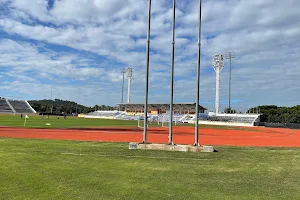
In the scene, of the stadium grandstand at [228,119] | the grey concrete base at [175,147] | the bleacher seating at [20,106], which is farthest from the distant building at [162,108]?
the grey concrete base at [175,147]

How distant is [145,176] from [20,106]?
5788 inches

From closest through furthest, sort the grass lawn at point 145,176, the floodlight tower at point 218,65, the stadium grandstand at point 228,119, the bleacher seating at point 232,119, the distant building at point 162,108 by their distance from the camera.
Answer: the grass lawn at point 145,176, the stadium grandstand at point 228,119, the bleacher seating at point 232,119, the floodlight tower at point 218,65, the distant building at point 162,108

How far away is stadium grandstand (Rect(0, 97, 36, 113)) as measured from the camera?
128m

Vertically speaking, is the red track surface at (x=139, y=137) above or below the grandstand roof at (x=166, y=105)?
below

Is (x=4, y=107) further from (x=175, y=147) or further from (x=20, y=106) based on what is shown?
(x=175, y=147)

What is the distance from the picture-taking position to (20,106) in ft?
463

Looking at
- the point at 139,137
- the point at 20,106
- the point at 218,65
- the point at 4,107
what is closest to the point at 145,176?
the point at 139,137

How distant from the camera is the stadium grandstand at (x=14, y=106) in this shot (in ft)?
420

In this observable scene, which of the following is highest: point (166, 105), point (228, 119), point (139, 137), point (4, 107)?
point (166, 105)

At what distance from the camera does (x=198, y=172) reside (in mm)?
9609

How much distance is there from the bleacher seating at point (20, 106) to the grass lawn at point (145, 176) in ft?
432

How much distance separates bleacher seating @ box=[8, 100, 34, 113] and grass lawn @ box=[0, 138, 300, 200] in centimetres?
13154

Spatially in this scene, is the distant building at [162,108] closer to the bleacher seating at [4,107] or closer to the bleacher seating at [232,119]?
the bleacher seating at [232,119]

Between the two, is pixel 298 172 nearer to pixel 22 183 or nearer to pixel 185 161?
pixel 185 161
